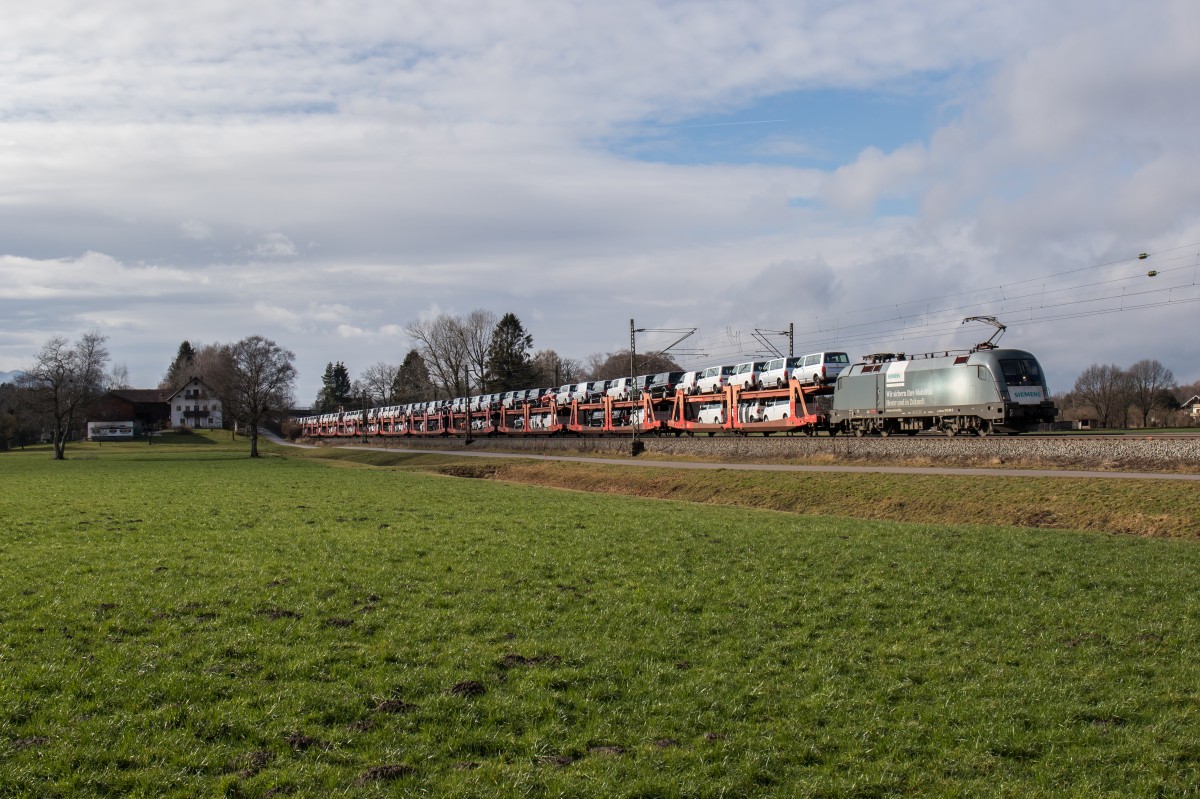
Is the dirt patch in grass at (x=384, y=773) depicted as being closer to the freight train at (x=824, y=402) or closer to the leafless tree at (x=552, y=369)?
the freight train at (x=824, y=402)

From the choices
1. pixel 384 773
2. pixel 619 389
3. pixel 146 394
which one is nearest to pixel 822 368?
pixel 619 389

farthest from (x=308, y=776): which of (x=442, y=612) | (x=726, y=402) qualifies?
(x=726, y=402)

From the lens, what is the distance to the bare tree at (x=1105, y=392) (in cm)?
8850

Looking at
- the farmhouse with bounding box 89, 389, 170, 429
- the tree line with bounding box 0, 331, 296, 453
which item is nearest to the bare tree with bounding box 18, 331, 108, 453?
the tree line with bounding box 0, 331, 296, 453

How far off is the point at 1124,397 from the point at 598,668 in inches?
3836

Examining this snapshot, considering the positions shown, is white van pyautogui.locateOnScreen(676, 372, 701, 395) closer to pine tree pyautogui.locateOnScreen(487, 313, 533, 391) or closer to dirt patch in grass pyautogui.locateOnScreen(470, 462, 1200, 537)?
dirt patch in grass pyautogui.locateOnScreen(470, 462, 1200, 537)

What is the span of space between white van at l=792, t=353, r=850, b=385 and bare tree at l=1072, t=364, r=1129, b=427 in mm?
51545

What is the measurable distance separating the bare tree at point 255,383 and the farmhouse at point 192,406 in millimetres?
78965

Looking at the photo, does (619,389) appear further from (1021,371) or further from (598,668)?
(598,668)

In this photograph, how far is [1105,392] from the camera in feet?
300

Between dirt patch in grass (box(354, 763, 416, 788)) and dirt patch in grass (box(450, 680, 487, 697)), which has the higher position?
dirt patch in grass (box(450, 680, 487, 697))

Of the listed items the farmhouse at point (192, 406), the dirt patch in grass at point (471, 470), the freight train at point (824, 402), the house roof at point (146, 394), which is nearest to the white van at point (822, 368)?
the freight train at point (824, 402)

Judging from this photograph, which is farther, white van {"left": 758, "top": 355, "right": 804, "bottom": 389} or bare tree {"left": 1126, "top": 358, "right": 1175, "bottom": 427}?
bare tree {"left": 1126, "top": 358, "right": 1175, "bottom": 427}

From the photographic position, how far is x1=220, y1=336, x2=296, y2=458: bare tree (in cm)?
7962
